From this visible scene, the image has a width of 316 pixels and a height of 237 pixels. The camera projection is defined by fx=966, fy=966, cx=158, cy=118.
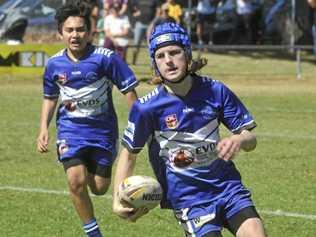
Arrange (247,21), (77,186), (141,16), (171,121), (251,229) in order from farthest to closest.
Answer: (247,21) < (141,16) < (77,186) < (171,121) < (251,229)

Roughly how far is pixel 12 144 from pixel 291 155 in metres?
4.10

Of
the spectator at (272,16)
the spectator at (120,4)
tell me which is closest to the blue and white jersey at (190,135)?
the spectator at (120,4)

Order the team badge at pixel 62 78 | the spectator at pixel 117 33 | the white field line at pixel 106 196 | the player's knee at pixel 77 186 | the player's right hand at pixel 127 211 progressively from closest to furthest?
the player's right hand at pixel 127 211, the player's knee at pixel 77 186, the team badge at pixel 62 78, the white field line at pixel 106 196, the spectator at pixel 117 33

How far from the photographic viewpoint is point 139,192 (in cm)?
567

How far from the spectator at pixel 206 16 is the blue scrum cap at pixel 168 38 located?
76.9ft

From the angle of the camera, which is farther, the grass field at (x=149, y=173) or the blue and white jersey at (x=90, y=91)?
the grass field at (x=149, y=173)

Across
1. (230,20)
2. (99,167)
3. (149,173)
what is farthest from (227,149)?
(230,20)

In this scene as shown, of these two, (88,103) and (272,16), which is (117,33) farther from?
(88,103)

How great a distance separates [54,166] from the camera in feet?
40.1

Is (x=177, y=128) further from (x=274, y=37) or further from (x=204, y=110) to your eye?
(x=274, y=37)

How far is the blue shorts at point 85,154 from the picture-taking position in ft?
25.8

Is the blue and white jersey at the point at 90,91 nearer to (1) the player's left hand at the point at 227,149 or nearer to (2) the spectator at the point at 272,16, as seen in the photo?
(1) the player's left hand at the point at 227,149

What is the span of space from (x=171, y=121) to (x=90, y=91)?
2.26 metres

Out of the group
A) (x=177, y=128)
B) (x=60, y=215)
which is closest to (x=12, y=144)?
(x=60, y=215)
